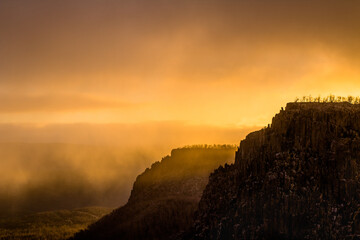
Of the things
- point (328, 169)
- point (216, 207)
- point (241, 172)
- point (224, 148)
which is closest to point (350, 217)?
point (328, 169)

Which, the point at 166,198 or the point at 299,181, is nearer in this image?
the point at 299,181

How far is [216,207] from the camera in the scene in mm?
47719

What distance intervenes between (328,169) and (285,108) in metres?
9.06

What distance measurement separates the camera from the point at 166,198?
286ft

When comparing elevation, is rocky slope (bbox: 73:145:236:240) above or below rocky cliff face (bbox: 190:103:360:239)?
below

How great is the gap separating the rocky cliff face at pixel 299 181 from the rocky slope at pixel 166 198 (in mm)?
22091

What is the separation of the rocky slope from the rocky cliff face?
22.1m

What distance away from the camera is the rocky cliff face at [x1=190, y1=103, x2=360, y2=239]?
37.8 m

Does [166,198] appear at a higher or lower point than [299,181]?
lower

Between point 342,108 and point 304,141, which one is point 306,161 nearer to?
point 304,141

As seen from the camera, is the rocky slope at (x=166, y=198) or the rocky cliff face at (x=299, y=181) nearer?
the rocky cliff face at (x=299, y=181)

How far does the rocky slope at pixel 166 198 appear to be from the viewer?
74938 millimetres

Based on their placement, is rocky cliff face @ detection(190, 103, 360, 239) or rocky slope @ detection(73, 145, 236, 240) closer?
rocky cliff face @ detection(190, 103, 360, 239)

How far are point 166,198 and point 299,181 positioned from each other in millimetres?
50934
